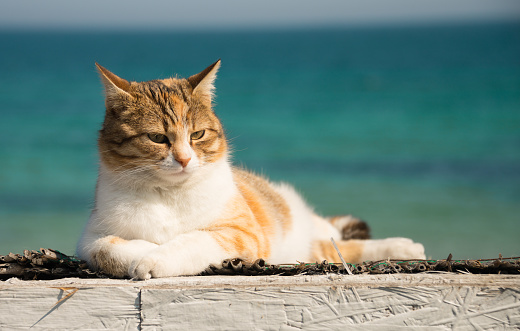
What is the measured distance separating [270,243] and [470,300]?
1304 millimetres

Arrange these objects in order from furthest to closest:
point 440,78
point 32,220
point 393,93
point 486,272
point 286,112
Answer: point 440,78 → point 393,93 → point 286,112 → point 32,220 → point 486,272

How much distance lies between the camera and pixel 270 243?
279 cm

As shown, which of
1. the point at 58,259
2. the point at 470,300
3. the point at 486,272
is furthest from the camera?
the point at 58,259

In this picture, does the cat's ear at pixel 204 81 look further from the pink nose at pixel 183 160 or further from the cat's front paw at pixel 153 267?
the cat's front paw at pixel 153 267

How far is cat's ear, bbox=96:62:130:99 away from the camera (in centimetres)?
232

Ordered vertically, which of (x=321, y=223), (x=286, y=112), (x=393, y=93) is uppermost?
(x=393, y=93)

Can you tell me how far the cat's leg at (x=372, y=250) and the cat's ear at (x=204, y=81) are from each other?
4.14 feet

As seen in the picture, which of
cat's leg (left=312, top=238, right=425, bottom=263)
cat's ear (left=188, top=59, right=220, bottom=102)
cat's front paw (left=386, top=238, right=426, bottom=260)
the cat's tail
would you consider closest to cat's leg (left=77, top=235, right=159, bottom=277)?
cat's ear (left=188, top=59, right=220, bottom=102)

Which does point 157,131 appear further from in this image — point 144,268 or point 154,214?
point 144,268

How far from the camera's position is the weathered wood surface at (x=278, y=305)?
1642 mm

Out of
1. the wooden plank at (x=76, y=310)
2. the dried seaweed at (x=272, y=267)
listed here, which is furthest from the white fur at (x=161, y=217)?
the wooden plank at (x=76, y=310)

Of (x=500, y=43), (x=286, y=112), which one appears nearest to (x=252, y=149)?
(x=286, y=112)

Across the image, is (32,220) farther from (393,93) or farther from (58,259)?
(393,93)

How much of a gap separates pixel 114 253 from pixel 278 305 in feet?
2.38
